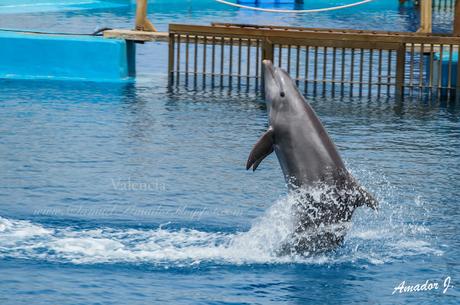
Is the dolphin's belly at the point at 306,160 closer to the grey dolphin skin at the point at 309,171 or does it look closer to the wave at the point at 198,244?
the grey dolphin skin at the point at 309,171

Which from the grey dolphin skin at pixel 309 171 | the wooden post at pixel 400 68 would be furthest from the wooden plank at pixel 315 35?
the grey dolphin skin at pixel 309 171

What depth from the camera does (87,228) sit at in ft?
34.3

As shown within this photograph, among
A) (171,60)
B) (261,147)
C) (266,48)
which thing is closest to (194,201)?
(261,147)

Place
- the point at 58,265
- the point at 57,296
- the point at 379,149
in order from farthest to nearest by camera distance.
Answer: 1. the point at 379,149
2. the point at 58,265
3. the point at 57,296

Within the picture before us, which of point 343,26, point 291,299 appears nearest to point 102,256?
point 291,299

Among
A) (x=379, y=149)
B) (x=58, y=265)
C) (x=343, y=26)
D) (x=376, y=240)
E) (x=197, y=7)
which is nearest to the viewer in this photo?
(x=58, y=265)

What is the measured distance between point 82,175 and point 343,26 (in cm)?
1863

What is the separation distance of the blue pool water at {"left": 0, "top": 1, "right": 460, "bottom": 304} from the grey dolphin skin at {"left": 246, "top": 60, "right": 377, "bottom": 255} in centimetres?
20

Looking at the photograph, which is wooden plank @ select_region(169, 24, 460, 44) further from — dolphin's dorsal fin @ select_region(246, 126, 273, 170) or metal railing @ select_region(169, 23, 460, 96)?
dolphin's dorsal fin @ select_region(246, 126, 273, 170)

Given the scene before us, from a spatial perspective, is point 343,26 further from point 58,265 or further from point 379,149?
point 58,265

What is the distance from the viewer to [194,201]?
11570mm

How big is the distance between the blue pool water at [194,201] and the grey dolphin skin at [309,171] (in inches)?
7.7

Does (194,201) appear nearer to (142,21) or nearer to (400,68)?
(400,68)

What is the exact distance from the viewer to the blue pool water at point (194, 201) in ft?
29.8
